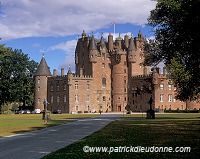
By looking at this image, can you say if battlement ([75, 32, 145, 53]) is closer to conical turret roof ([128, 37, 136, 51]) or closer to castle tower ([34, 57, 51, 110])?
conical turret roof ([128, 37, 136, 51])

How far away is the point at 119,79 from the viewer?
86438 mm

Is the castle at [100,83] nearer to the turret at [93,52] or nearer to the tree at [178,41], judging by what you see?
the turret at [93,52]

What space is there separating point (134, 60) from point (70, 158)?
7639 centimetres

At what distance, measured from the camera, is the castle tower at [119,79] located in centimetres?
8588

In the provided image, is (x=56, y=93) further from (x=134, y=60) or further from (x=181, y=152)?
(x=181, y=152)

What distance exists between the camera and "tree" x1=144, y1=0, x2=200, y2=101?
1595cm

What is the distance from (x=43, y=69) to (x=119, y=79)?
21820 millimetres

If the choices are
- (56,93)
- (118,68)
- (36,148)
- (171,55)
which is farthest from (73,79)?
(36,148)

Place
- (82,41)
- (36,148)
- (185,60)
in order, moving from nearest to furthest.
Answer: (36,148)
(185,60)
(82,41)

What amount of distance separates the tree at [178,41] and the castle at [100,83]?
50.3m

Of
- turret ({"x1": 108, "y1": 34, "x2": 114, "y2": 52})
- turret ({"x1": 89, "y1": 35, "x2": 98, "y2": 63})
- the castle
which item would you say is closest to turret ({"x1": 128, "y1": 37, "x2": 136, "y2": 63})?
the castle

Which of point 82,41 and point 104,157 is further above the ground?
point 82,41

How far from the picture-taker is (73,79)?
267 ft

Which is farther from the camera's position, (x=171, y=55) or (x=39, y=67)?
(x=39, y=67)
